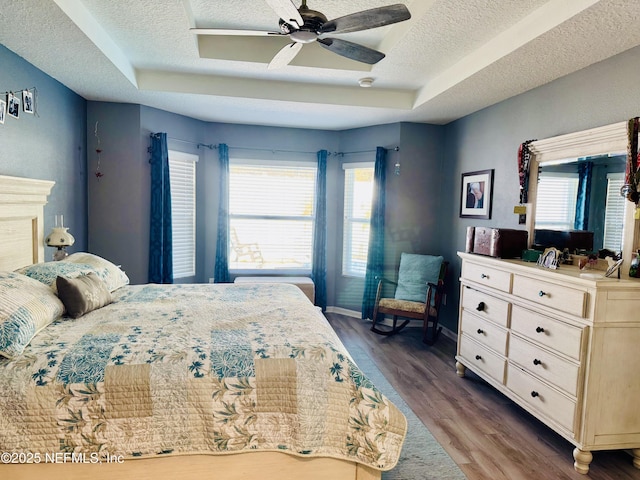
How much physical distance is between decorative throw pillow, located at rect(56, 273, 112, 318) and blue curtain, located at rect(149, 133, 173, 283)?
1.94 metres

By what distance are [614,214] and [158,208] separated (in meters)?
4.11

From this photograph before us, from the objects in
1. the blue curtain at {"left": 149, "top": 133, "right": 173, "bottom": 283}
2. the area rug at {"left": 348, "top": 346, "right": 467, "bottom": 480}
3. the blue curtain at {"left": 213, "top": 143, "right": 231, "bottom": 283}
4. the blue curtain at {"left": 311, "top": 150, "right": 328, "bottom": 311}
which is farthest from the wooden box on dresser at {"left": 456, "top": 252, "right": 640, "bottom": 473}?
the blue curtain at {"left": 149, "top": 133, "right": 173, "bottom": 283}

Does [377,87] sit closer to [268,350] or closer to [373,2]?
[373,2]

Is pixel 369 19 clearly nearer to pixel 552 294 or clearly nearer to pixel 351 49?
pixel 351 49

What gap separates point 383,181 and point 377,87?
3.95 ft

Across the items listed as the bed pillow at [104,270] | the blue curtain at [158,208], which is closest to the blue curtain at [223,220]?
the blue curtain at [158,208]

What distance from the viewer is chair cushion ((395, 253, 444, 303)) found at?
14.9 ft

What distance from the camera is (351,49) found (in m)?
Answer: 2.42

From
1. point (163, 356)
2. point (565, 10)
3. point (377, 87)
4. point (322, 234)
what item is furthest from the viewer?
point (322, 234)

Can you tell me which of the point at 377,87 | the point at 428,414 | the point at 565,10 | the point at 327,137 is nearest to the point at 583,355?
the point at 428,414

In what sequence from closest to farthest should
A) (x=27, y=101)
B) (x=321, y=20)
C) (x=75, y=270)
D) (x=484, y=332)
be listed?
(x=321, y=20) < (x=75, y=270) < (x=27, y=101) < (x=484, y=332)

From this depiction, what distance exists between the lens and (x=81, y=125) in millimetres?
4082

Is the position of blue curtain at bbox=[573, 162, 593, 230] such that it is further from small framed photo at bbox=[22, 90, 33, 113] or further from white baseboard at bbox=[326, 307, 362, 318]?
small framed photo at bbox=[22, 90, 33, 113]

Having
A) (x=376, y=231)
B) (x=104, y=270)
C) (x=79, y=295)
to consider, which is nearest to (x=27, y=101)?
(x=104, y=270)
